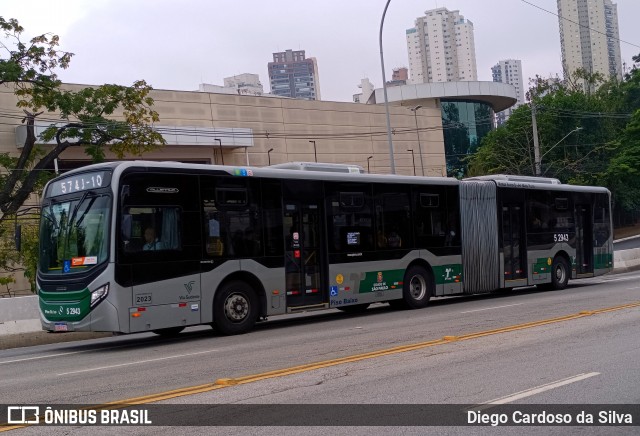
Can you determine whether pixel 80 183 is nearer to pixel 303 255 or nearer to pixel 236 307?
pixel 236 307

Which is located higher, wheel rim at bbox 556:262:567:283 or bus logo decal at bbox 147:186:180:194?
bus logo decal at bbox 147:186:180:194

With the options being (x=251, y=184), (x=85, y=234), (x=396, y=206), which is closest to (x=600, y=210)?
(x=396, y=206)

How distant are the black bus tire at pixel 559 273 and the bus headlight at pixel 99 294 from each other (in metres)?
15.3

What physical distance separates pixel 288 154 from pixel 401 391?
145 ft

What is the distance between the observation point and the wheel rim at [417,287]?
63.7 feet

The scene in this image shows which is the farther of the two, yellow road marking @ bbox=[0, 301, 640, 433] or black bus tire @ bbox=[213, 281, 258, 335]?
black bus tire @ bbox=[213, 281, 258, 335]

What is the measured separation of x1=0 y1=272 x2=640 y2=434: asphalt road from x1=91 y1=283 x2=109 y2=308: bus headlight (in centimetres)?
97

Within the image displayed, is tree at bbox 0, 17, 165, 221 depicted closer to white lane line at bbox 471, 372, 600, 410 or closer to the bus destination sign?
the bus destination sign

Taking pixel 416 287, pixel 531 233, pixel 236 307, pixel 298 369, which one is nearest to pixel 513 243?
pixel 531 233

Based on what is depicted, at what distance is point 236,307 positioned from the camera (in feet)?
50.0

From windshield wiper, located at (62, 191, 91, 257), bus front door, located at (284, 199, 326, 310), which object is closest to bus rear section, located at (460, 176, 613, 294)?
bus front door, located at (284, 199, 326, 310)

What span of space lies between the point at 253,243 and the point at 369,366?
235 inches

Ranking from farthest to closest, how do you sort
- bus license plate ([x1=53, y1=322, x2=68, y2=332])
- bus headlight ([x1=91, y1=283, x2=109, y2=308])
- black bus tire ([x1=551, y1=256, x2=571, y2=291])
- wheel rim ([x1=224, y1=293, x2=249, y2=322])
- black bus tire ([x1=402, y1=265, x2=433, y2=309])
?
black bus tire ([x1=551, y1=256, x2=571, y2=291]) → black bus tire ([x1=402, y1=265, x2=433, y2=309]) → wheel rim ([x1=224, y1=293, x2=249, y2=322]) → bus license plate ([x1=53, y1=322, x2=68, y2=332]) → bus headlight ([x1=91, y1=283, x2=109, y2=308])

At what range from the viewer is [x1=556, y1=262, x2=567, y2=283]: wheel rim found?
24.2 meters
